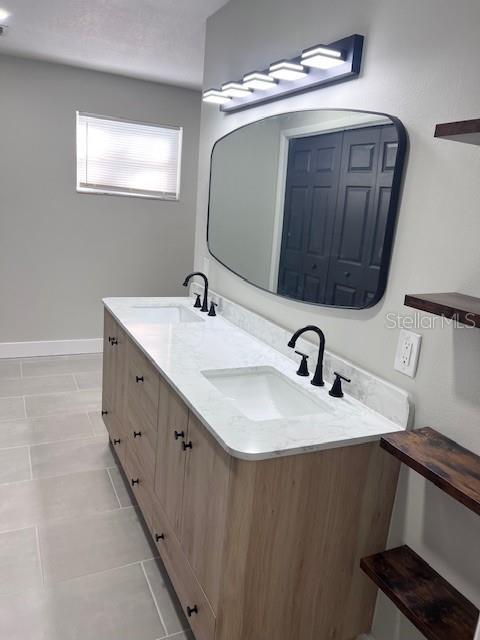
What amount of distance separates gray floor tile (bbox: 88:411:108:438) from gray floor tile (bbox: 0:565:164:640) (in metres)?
1.26

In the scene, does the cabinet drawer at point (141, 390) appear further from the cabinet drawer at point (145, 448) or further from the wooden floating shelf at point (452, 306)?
the wooden floating shelf at point (452, 306)

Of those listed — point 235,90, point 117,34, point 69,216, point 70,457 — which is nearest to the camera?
point 235,90

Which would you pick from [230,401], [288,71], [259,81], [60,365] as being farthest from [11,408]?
[288,71]

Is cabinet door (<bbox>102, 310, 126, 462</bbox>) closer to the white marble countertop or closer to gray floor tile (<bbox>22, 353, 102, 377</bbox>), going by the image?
the white marble countertop

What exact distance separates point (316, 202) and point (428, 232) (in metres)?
0.57

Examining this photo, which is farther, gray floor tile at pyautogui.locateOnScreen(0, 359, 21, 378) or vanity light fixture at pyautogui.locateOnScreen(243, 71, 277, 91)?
gray floor tile at pyautogui.locateOnScreen(0, 359, 21, 378)

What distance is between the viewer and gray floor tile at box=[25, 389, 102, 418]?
3.36 metres

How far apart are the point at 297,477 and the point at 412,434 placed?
349mm

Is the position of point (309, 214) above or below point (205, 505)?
above

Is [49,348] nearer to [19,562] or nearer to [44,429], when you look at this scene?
[44,429]

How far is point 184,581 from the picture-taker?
5.34ft

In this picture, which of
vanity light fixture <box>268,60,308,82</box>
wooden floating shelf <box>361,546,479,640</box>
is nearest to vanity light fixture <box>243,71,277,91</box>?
vanity light fixture <box>268,60,308,82</box>

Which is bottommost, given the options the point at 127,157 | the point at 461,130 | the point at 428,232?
the point at 428,232

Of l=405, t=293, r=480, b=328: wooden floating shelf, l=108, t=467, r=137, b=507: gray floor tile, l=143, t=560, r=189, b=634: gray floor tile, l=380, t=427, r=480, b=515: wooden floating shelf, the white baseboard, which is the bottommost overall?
l=143, t=560, r=189, b=634: gray floor tile
